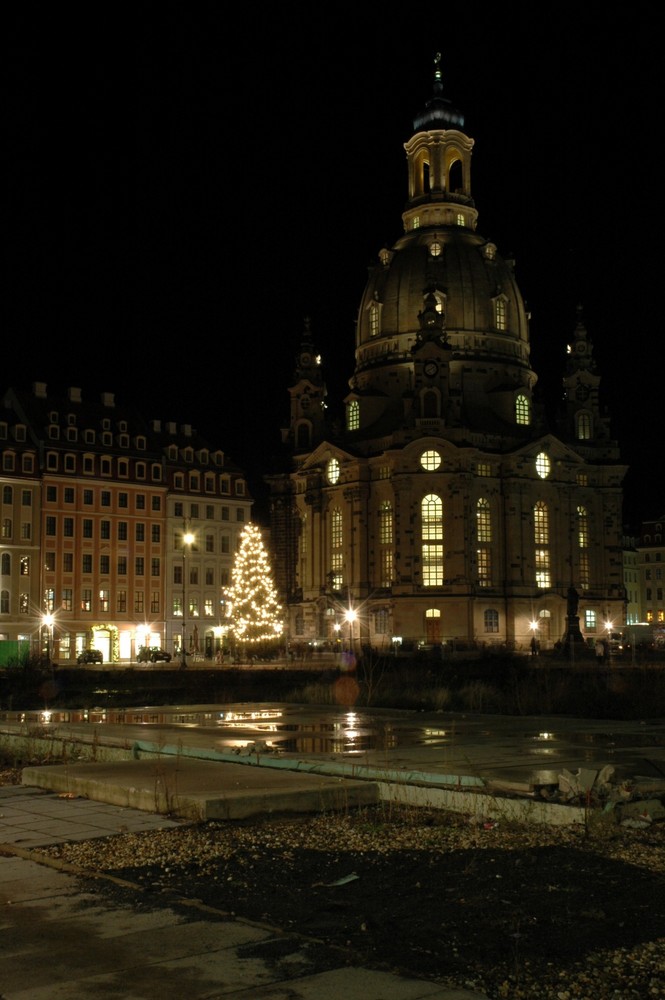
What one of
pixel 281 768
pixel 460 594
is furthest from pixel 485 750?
pixel 460 594

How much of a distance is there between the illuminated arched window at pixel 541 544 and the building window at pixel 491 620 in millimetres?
6696

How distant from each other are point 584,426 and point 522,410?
34.3ft

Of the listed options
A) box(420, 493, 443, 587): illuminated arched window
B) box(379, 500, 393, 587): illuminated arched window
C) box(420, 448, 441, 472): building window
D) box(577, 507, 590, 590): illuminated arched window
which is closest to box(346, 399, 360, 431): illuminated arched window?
box(379, 500, 393, 587): illuminated arched window

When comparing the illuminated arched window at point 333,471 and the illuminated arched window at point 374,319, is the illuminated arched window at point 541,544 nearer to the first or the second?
the illuminated arched window at point 333,471

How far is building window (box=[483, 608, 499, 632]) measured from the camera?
104m

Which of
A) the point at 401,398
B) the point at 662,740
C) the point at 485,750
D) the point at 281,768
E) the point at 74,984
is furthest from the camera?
the point at 401,398

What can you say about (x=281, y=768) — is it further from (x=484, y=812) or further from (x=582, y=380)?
(x=582, y=380)

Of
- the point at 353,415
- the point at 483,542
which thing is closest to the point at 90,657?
the point at 483,542

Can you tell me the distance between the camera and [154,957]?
24.9 ft

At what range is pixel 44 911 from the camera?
8.80m

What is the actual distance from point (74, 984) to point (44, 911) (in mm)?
1821

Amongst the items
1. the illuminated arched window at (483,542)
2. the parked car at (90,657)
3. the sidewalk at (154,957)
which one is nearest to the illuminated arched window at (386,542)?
the illuminated arched window at (483,542)

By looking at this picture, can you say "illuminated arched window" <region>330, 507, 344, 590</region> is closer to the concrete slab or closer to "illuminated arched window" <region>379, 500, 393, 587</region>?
"illuminated arched window" <region>379, 500, 393, 587</region>

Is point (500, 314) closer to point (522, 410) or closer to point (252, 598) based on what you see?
point (522, 410)
